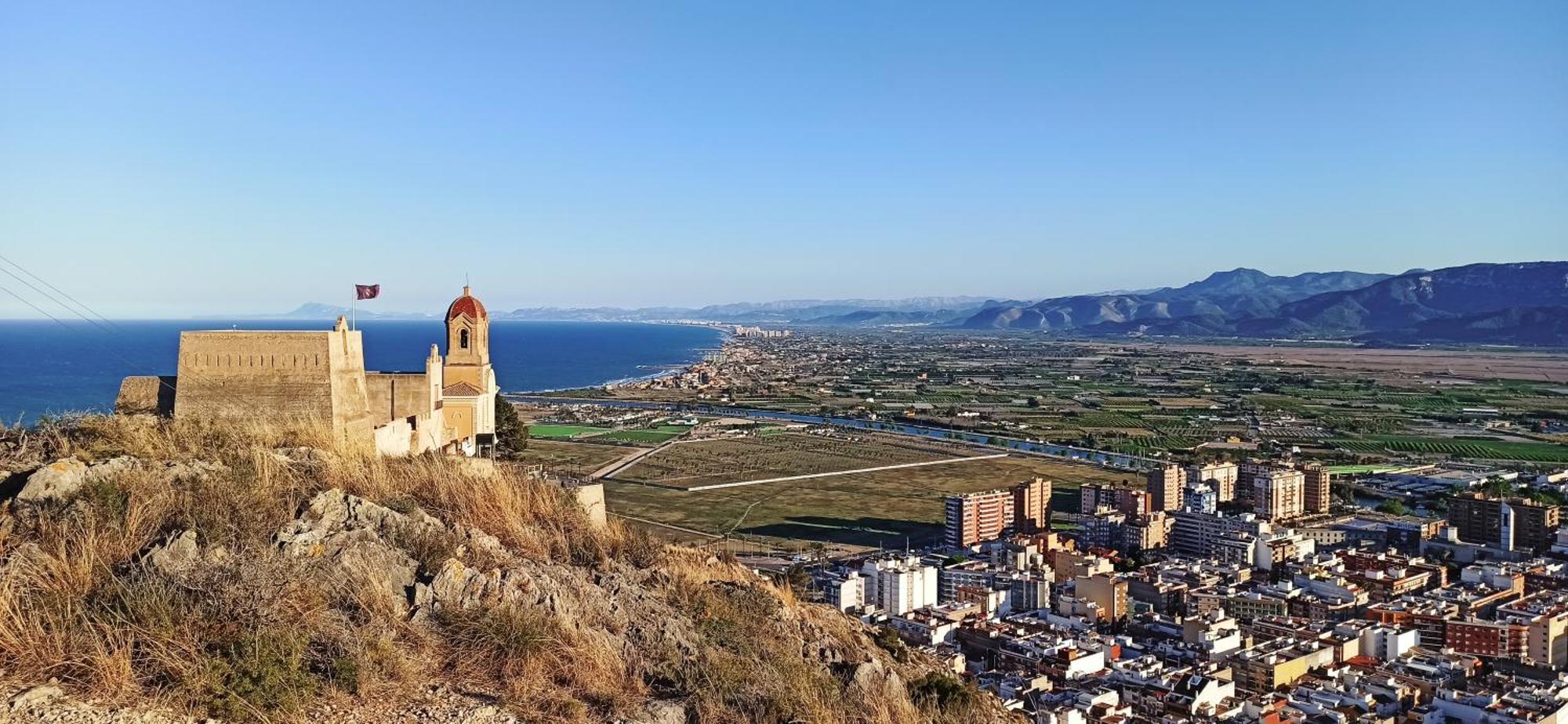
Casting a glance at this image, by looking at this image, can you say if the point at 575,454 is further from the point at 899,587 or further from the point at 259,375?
the point at 259,375

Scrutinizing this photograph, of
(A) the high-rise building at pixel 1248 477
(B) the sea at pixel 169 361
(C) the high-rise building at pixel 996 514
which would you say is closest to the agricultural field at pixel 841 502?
(C) the high-rise building at pixel 996 514

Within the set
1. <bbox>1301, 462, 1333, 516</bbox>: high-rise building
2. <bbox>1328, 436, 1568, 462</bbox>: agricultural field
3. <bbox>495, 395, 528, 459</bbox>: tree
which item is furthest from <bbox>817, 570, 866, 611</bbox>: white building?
<bbox>1328, 436, 1568, 462</bbox>: agricultural field

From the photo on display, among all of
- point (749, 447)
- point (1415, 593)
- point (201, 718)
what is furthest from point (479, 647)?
point (749, 447)

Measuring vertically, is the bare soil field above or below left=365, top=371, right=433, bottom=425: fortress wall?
below

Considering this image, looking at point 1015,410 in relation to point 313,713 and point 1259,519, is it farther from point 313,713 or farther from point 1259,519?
point 313,713

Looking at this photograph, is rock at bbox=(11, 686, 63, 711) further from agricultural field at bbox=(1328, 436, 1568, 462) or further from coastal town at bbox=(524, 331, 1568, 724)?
agricultural field at bbox=(1328, 436, 1568, 462)

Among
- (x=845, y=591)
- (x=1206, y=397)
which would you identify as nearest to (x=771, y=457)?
(x=845, y=591)
